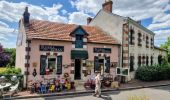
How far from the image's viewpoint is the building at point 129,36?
65.9 feet

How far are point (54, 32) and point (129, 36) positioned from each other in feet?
26.4

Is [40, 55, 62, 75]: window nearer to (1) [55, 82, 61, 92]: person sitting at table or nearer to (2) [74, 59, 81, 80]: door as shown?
(1) [55, 82, 61, 92]: person sitting at table

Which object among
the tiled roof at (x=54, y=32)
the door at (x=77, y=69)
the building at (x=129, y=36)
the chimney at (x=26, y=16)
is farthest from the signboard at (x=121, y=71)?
the chimney at (x=26, y=16)

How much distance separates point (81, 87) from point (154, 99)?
580 cm

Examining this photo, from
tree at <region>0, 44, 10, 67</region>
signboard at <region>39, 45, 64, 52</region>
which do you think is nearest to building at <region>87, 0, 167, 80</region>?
signboard at <region>39, 45, 64, 52</region>

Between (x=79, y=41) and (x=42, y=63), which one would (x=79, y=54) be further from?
→ (x=42, y=63)

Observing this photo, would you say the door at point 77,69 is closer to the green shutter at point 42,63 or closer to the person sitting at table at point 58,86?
the person sitting at table at point 58,86

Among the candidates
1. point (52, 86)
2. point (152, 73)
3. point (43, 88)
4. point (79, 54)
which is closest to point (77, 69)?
point (79, 54)

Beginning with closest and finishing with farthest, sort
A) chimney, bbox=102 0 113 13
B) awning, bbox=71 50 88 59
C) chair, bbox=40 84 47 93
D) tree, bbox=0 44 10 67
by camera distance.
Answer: chair, bbox=40 84 47 93 < awning, bbox=71 50 88 59 < chimney, bbox=102 0 113 13 < tree, bbox=0 44 10 67

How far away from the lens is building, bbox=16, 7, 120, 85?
1527 cm

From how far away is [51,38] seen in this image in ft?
52.5

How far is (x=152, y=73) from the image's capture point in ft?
69.0

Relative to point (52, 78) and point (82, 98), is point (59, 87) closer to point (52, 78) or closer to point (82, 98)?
point (52, 78)

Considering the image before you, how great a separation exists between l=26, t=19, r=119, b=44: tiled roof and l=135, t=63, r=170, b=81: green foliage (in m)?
4.56
